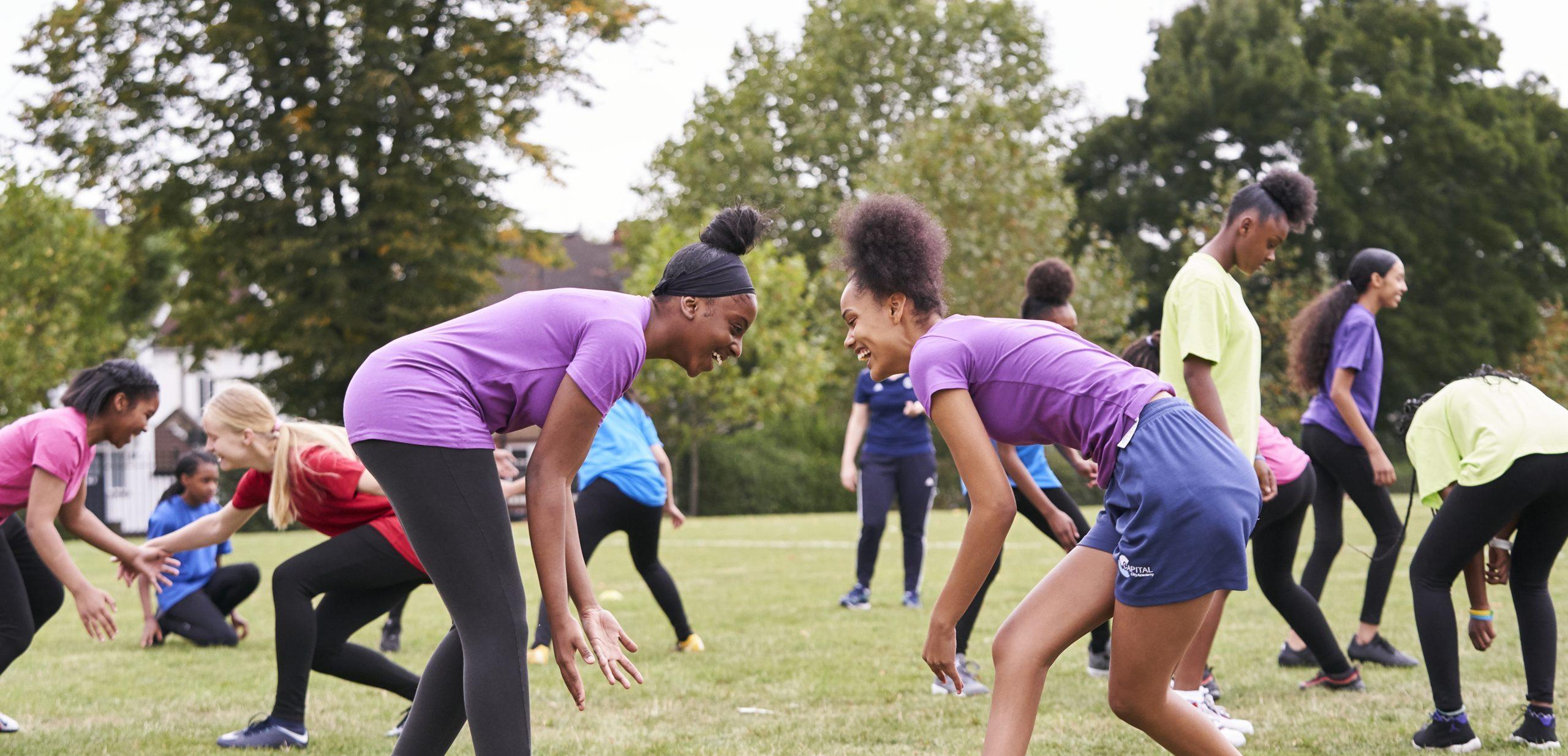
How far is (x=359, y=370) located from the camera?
363 centimetres

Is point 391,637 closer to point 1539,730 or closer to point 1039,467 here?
point 1039,467

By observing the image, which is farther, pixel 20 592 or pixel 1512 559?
pixel 20 592

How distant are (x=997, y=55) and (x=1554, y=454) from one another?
4110 centimetres

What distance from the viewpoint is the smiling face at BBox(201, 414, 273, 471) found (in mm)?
5266

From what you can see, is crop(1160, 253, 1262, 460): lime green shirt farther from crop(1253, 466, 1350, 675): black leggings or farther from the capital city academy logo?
the capital city academy logo

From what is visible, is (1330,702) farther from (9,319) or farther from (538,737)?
(9,319)

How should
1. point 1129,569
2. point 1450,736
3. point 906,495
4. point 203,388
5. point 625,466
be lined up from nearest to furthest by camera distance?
point 1129,569 < point 1450,736 < point 625,466 < point 906,495 < point 203,388

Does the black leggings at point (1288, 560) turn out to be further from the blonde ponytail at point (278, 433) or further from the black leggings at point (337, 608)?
the blonde ponytail at point (278, 433)

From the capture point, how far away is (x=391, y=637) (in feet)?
26.8

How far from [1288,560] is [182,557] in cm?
740

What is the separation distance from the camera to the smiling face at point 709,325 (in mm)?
3553

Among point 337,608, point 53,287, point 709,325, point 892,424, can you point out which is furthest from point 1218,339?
point 53,287

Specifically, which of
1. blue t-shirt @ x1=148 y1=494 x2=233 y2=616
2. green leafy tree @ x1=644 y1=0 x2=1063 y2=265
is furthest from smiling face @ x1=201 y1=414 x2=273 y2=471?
green leafy tree @ x1=644 y1=0 x2=1063 y2=265

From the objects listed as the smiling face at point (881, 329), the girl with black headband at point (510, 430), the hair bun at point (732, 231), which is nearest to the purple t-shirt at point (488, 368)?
the girl with black headband at point (510, 430)
